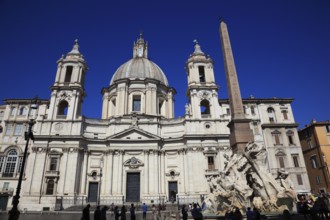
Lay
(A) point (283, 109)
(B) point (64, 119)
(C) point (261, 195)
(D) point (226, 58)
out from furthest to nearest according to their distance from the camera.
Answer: (A) point (283, 109) → (B) point (64, 119) → (D) point (226, 58) → (C) point (261, 195)

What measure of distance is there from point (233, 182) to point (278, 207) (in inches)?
101

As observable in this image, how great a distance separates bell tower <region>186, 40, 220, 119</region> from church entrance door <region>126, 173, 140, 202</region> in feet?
34.9

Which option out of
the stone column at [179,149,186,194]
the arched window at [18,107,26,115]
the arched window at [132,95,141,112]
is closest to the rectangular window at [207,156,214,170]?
the stone column at [179,149,186,194]

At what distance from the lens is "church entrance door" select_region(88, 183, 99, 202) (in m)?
30.1

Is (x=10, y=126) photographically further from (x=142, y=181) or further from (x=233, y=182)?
(x=233, y=182)

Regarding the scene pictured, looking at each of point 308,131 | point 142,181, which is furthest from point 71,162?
point 308,131

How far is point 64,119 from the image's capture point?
32.6 meters

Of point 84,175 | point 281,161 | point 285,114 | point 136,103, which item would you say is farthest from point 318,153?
point 84,175

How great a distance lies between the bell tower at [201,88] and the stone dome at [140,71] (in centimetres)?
560

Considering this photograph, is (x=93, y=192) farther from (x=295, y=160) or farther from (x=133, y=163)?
(x=295, y=160)

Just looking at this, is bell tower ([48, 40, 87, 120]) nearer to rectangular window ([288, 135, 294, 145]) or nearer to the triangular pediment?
the triangular pediment

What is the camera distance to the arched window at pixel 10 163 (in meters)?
31.6

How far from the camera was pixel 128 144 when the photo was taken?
32.7 meters

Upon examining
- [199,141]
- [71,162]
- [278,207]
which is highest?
[199,141]
